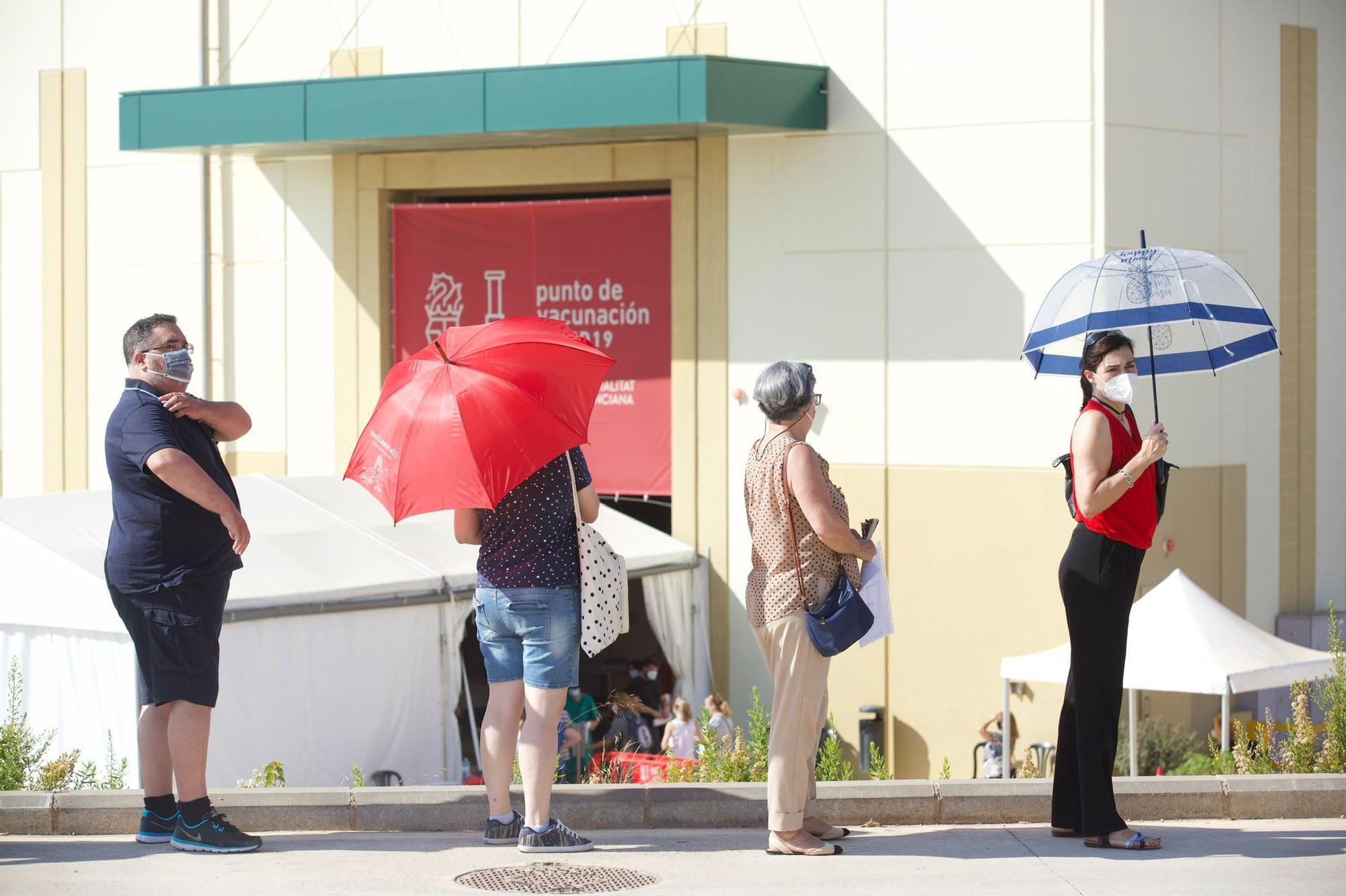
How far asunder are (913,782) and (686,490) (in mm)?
10494

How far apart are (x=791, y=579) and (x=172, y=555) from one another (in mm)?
2294

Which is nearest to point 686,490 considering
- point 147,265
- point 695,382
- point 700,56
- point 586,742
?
point 695,382

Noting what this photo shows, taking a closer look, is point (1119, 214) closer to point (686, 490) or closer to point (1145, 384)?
point (1145, 384)

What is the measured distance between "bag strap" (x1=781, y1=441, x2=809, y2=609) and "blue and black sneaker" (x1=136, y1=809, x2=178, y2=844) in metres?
2.58

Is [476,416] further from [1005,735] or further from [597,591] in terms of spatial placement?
[1005,735]

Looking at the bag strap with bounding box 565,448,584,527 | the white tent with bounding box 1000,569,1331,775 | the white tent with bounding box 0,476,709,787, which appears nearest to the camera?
the bag strap with bounding box 565,448,584,527

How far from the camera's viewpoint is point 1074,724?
607 centimetres

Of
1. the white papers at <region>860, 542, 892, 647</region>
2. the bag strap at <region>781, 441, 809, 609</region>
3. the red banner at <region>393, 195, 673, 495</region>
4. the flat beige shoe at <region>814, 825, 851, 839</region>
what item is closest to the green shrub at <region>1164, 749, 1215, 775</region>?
the red banner at <region>393, 195, 673, 495</region>

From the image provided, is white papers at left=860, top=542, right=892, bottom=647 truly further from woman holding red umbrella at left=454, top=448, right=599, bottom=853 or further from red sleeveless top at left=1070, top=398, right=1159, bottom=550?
woman holding red umbrella at left=454, top=448, right=599, bottom=853

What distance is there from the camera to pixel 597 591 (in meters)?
5.92

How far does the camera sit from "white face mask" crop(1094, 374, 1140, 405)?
584 cm

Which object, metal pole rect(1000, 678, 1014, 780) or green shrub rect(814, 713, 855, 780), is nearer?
green shrub rect(814, 713, 855, 780)

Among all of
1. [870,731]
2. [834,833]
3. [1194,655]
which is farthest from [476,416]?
[870,731]

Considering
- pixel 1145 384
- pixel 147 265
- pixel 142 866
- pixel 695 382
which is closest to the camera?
A: pixel 142 866
